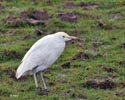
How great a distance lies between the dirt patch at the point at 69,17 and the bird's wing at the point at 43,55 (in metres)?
6.05

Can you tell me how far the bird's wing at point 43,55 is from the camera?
37.0ft

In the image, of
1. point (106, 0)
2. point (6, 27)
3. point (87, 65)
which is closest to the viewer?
point (87, 65)

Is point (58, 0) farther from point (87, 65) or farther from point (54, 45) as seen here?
point (54, 45)

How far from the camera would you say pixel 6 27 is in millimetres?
16781

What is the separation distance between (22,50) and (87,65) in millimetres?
1875

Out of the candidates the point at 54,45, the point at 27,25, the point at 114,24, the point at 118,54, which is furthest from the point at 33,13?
the point at 54,45

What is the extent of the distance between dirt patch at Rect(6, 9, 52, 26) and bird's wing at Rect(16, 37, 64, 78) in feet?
17.8

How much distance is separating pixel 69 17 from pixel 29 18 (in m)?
1.15

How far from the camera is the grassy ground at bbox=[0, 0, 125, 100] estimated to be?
37.8 feet

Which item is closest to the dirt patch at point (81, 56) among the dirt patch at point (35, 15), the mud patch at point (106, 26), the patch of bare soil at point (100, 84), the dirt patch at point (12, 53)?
the dirt patch at point (12, 53)

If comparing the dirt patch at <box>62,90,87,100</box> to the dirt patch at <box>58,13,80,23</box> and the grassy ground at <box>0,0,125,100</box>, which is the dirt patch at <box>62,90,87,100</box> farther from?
the dirt patch at <box>58,13,80,23</box>

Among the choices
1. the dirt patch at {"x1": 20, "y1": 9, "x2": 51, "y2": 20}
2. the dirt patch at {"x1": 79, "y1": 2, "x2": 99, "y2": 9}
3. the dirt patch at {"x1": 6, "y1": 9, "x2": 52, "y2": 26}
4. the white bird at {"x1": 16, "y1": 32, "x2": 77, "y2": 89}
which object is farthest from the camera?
the dirt patch at {"x1": 79, "y1": 2, "x2": 99, "y2": 9}

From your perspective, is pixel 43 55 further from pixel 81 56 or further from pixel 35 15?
pixel 35 15

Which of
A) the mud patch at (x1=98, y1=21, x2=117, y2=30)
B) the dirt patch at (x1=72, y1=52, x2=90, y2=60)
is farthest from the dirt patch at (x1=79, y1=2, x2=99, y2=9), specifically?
the dirt patch at (x1=72, y1=52, x2=90, y2=60)
